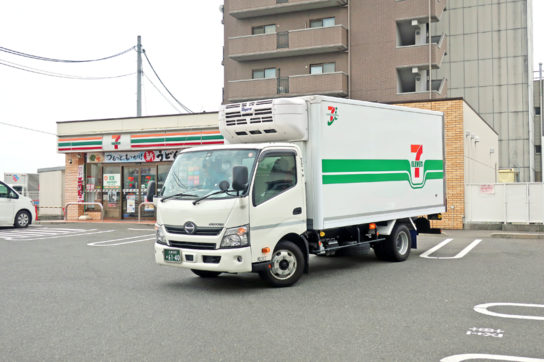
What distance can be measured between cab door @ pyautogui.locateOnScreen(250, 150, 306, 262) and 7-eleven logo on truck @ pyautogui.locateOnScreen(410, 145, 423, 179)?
3.51 metres

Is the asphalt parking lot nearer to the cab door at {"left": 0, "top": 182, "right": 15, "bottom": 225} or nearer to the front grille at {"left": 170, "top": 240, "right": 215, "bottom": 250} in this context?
the front grille at {"left": 170, "top": 240, "right": 215, "bottom": 250}

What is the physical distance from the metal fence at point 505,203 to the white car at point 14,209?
52.0 ft

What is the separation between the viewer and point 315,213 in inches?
326

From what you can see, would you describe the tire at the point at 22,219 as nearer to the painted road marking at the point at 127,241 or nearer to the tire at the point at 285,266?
the painted road marking at the point at 127,241

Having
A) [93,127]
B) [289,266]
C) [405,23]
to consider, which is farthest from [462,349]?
[405,23]

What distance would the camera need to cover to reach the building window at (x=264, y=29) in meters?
33.2

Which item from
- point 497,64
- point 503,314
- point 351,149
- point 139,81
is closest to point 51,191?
point 139,81

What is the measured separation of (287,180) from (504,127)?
38713mm

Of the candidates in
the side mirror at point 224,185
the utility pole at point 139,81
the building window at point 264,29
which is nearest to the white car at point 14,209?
the utility pole at point 139,81

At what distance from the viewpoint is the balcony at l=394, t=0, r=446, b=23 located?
29375 mm

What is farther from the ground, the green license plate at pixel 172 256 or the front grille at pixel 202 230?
the front grille at pixel 202 230

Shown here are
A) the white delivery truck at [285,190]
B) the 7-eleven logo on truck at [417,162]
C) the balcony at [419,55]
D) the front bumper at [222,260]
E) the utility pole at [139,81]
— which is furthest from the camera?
the balcony at [419,55]

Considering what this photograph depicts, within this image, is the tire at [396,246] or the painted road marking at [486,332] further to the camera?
the tire at [396,246]

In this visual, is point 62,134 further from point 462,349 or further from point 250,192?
point 462,349
